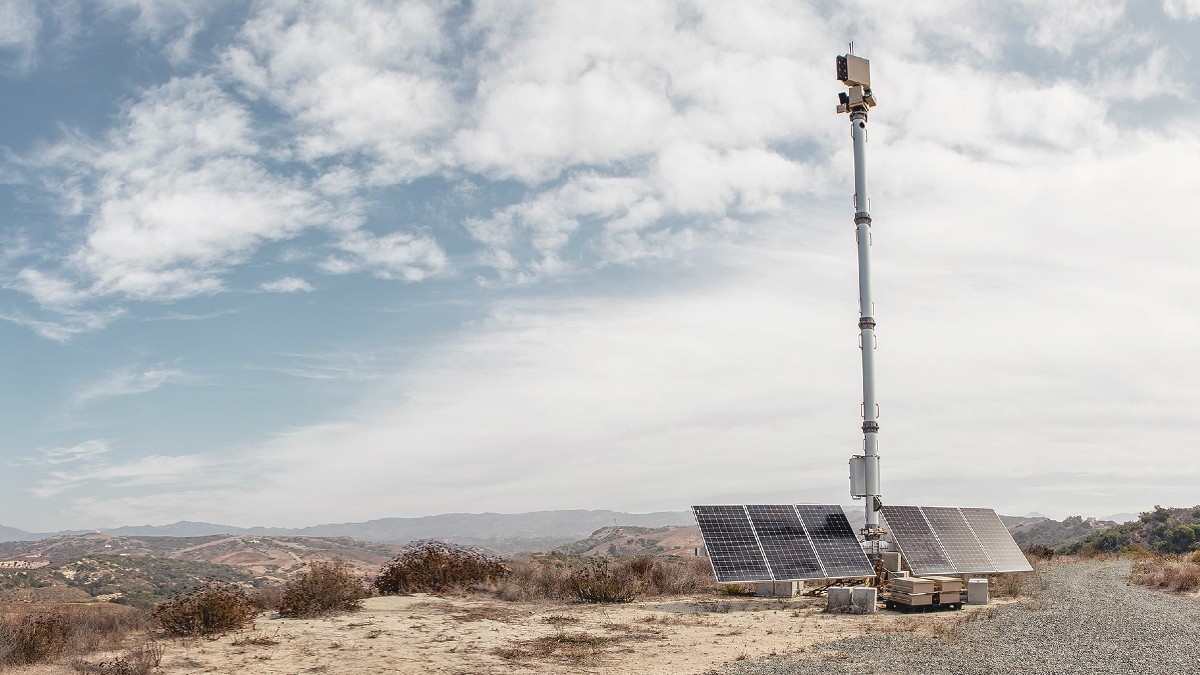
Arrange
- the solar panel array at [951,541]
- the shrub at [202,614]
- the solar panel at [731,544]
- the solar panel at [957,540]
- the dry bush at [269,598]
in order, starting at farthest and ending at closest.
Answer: the solar panel at [957,540], the solar panel array at [951,541], the solar panel at [731,544], the dry bush at [269,598], the shrub at [202,614]

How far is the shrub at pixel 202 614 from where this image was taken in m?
16.8

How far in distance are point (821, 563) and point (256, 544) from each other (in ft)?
265

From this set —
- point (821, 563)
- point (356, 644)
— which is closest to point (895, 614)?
point (821, 563)

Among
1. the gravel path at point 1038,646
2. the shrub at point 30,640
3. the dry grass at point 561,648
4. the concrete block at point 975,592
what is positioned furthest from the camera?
the concrete block at point 975,592

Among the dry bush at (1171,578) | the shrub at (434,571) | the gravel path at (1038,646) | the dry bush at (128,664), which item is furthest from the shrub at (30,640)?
the dry bush at (1171,578)

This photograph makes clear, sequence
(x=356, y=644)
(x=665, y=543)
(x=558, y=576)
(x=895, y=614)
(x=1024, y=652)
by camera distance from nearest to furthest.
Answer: (x=1024, y=652), (x=356, y=644), (x=895, y=614), (x=558, y=576), (x=665, y=543)

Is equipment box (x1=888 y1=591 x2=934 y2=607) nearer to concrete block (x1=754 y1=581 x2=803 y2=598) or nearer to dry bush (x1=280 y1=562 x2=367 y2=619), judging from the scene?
concrete block (x1=754 y1=581 x2=803 y2=598)

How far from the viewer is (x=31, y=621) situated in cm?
1513

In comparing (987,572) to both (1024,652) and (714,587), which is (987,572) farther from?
(1024,652)

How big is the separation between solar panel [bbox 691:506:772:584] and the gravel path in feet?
16.6

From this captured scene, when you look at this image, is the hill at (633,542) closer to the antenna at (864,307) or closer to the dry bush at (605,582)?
the dry bush at (605,582)

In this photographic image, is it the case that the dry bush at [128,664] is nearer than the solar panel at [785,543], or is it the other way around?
the dry bush at [128,664]

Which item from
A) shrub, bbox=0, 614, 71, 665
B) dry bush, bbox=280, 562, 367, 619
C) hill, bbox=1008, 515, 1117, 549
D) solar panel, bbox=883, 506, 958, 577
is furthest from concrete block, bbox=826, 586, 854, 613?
hill, bbox=1008, 515, 1117, 549

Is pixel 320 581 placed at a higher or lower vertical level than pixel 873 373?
lower
